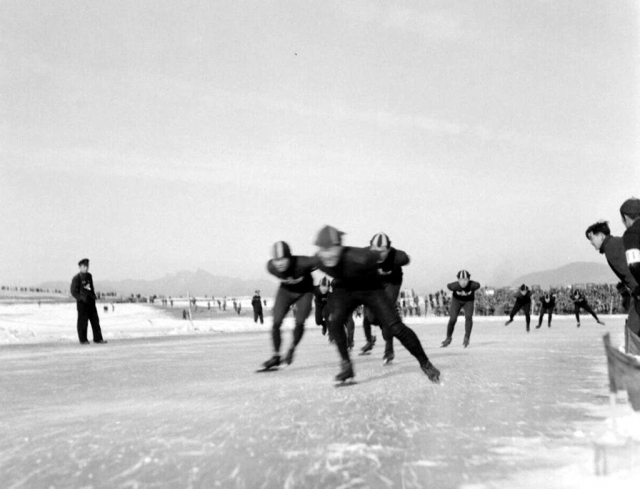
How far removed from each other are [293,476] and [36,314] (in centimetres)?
4850

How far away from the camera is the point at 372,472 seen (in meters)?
3.87

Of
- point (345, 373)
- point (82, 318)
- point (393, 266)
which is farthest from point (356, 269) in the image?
point (82, 318)

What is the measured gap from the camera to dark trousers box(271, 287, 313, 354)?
9664mm

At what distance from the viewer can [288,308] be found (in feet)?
32.1

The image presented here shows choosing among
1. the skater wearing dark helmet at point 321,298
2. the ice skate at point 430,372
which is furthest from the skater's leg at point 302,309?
the skater wearing dark helmet at point 321,298

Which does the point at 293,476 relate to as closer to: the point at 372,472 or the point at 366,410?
the point at 372,472

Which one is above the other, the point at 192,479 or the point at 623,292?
the point at 623,292

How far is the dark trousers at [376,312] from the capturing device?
293 inches

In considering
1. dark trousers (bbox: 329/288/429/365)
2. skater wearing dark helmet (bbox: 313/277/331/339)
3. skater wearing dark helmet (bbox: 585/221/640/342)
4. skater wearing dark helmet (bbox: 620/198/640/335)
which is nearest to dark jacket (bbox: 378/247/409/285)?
dark trousers (bbox: 329/288/429/365)

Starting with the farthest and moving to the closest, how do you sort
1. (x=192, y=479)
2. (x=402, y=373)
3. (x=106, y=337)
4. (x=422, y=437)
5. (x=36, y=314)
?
(x=36, y=314)
(x=106, y=337)
(x=402, y=373)
(x=422, y=437)
(x=192, y=479)

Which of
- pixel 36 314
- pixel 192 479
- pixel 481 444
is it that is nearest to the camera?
pixel 192 479

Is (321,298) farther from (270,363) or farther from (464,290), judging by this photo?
(270,363)

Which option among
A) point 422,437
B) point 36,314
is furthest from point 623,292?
point 36,314

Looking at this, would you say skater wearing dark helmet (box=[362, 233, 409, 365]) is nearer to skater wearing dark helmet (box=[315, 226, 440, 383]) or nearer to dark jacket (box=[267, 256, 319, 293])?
dark jacket (box=[267, 256, 319, 293])
